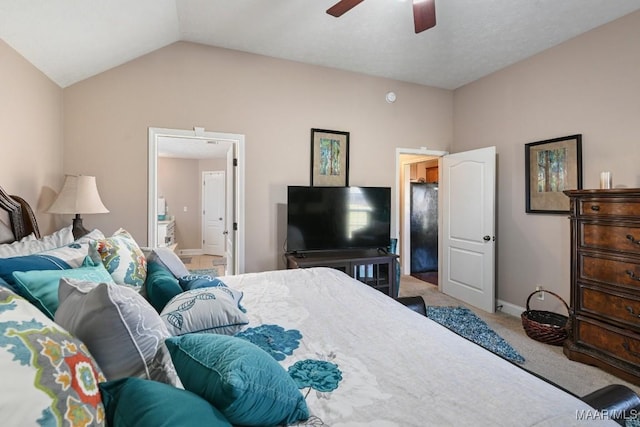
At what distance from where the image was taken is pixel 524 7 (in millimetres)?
2502

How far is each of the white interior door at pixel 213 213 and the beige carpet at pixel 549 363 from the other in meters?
5.71

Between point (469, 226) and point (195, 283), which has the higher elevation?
point (469, 226)

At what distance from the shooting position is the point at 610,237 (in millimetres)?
2301

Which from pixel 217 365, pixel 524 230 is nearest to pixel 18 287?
pixel 217 365

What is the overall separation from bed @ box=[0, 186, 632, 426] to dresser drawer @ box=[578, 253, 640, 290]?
6.12ft

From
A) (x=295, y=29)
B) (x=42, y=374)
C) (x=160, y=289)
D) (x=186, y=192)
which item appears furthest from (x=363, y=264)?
(x=186, y=192)

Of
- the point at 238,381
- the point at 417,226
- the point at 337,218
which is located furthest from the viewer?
the point at 417,226

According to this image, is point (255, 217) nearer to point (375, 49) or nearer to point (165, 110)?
point (165, 110)

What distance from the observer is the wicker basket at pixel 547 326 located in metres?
2.77

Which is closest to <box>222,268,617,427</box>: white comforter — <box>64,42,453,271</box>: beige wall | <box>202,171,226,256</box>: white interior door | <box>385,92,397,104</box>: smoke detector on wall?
<box>64,42,453,271</box>: beige wall

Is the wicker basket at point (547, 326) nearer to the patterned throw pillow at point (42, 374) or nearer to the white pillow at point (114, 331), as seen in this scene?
the white pillow at point (114, 331)

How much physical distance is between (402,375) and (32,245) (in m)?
1.85

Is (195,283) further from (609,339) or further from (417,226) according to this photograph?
(417,226)

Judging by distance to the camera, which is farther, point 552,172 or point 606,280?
point 552,172
